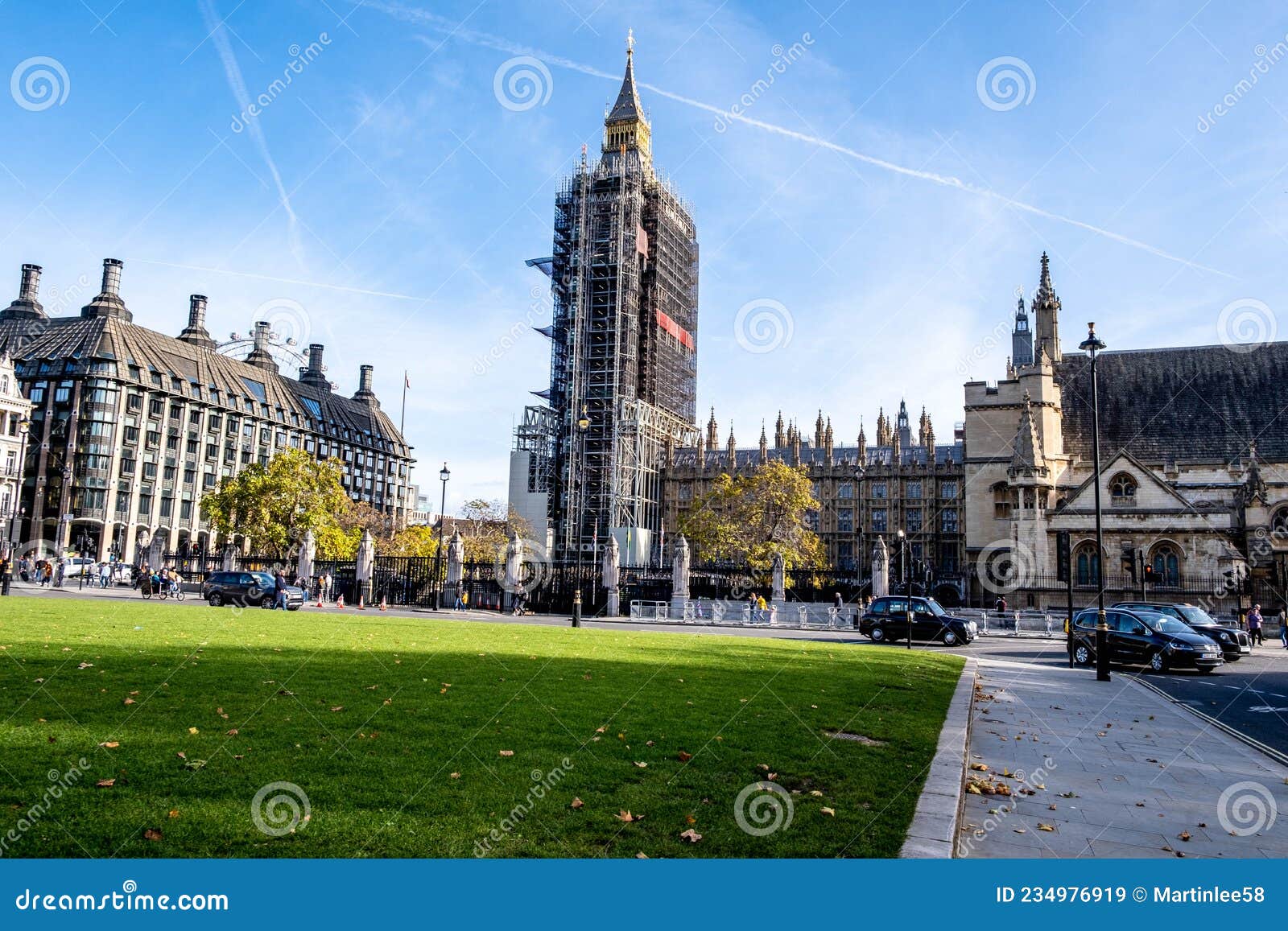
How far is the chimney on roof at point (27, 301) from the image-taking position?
273 ft

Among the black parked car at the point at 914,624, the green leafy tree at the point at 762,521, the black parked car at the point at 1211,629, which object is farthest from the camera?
the green leafy tree at the point at 762,521

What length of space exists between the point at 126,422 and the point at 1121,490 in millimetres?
78547

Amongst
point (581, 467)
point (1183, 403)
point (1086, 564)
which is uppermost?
point (1183, 403)

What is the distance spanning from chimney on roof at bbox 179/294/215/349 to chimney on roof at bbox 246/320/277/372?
6490 millimetres

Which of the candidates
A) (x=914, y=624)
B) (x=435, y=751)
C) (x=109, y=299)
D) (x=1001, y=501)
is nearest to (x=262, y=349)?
(x=109, y=299)

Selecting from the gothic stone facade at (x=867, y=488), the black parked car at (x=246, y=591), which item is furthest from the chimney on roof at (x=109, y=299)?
the black parked car at (x=246, y=591)

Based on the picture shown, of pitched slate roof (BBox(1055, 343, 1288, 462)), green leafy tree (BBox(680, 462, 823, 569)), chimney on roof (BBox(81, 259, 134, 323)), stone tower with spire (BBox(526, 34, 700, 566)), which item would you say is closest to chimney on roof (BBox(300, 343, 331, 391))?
chimney on roof (BBox(81, 259, 134, 323))

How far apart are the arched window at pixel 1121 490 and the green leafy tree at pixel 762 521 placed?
1732 centimetres

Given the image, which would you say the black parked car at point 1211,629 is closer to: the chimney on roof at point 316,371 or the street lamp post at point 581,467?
the street lamp post at point 581,467

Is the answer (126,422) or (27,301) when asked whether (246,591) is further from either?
(27,301)

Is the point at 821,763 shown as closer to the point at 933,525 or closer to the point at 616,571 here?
the point at 616,571

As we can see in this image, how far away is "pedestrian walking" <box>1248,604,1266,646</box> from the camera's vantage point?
3103cm

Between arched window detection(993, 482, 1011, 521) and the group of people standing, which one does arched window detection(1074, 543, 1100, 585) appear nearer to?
arched window detection(993, 482, 1011, 521)

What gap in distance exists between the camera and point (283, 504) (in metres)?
53.1
